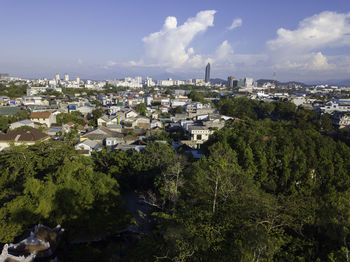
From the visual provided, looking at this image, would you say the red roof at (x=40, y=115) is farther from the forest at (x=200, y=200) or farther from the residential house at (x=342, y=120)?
the residential house at (x=342, y=120)

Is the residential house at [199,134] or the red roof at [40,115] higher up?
the red roof at [40,115]

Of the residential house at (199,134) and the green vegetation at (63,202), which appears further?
the residential house at (199,134)

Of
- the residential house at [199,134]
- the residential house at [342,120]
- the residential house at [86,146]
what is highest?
the residential house at [342,120]

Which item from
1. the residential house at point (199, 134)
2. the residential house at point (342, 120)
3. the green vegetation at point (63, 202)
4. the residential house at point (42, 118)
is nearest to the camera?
the green vegetation at point (63, 202)

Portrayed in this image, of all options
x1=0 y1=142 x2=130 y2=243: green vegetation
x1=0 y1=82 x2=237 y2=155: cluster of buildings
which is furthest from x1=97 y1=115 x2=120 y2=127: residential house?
x1=0 y1=142 x2=130 y2=243: green vegetation

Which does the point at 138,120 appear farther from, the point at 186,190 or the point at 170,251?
the point at 170,251

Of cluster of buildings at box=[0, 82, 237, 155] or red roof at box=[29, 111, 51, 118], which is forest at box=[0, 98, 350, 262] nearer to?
cluster of buildings at box=[0, 82, 237, 155]

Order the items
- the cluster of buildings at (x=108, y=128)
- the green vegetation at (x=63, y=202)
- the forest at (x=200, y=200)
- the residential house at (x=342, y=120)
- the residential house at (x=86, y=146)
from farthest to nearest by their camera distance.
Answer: the residential house at (x=342, y=120)
the cluster of buildings at (x=108, y=128)
the residential house at (x=86, y=146)
the green vegetation at (x=63, y=202)
the forest at (x=200, y=200)

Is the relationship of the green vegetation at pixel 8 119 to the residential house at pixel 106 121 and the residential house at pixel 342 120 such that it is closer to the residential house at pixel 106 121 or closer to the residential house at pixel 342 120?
the residential house at pixel 106 121

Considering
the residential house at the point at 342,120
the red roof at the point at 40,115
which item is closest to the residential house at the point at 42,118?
the red roof at the point at 40,115

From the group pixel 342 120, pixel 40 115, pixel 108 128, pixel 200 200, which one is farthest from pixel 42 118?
pixel 342 120
